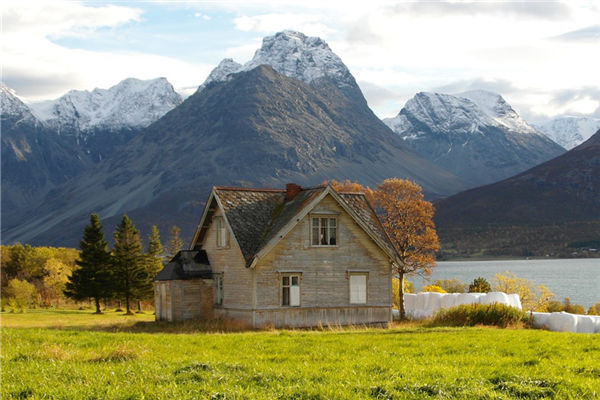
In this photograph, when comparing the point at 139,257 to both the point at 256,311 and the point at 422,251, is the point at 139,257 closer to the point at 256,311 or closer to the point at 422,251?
the point at 422,251

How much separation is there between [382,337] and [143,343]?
8444 mm

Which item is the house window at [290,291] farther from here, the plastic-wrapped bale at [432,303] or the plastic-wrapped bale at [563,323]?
the plastic-wrapped bale at [563,323]

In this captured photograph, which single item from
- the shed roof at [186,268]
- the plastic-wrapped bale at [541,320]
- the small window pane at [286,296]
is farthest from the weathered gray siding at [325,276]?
the plastic-wrapped bale at [541,320]

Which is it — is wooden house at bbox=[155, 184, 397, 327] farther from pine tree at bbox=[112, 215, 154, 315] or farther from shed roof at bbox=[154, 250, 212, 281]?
pine tree at bbox=[112, 215, 154, 315]

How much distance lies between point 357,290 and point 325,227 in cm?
416

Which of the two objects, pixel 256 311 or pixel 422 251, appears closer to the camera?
pixel 256 311

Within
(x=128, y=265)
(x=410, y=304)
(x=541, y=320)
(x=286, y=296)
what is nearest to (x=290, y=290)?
(x=286, y=296)

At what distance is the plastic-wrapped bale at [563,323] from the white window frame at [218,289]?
19385 millimetres

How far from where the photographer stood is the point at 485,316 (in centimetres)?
3666

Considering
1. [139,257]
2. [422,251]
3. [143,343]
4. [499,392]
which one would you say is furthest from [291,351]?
[139,257]

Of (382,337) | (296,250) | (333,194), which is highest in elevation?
(333,194)

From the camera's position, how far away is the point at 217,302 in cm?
4753

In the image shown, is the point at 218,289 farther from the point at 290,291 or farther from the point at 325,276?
the point at 325,276

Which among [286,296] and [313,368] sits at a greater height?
[286,296]
